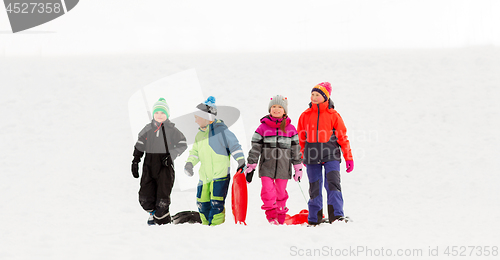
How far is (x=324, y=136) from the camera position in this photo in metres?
5.29

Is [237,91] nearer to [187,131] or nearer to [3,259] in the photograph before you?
[187,131]

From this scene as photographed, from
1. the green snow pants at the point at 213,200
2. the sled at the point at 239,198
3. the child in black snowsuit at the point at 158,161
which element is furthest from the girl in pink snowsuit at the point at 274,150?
the child in black snowsuit at the point at 158,161

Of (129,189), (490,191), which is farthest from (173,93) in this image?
(490,191)

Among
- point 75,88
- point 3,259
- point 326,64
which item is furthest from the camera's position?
point 326,64

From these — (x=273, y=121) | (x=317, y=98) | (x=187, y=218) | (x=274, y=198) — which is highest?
(x=317, y=98)

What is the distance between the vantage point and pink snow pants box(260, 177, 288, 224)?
5254 millimetres

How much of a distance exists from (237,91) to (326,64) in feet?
12.1

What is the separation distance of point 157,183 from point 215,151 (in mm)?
899

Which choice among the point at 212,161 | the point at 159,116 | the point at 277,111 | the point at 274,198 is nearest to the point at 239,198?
the point at 274,198

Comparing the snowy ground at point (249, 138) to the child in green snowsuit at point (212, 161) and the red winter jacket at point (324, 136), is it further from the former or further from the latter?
the red winter jacket at point (324, 136)

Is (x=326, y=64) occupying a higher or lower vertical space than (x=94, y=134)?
higher

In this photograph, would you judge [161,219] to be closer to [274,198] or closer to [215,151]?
[215,151]

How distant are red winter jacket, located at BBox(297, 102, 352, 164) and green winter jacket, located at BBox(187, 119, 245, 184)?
0.99 m

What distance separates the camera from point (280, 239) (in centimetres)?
418
